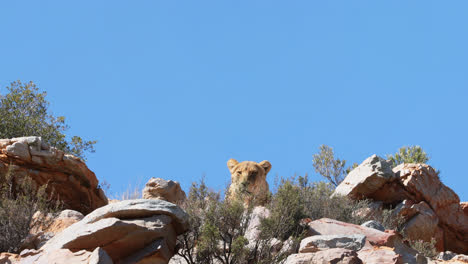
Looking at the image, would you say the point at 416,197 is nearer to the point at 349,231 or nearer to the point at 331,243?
the point at 349,231

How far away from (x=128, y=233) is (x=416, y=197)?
12710mm

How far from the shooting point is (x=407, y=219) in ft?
60.0

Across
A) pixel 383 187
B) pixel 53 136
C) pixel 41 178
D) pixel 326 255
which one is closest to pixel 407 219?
pixel 383 187

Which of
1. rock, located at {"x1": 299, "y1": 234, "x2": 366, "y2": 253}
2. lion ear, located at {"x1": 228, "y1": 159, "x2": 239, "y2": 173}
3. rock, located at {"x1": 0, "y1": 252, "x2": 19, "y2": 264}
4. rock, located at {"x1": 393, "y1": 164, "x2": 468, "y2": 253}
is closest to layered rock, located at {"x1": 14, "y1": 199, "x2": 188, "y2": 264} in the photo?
rock, located at {"x1": 0, "y1": 252, "x2": 19, "y2": 264}

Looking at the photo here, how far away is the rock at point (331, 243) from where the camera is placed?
10555mm

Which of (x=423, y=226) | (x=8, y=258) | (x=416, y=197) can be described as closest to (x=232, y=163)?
(x=423, y=226)

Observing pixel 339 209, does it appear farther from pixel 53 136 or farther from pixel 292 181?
pixel 53 136

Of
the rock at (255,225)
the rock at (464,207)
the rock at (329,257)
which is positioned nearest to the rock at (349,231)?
the rock at (255,225)

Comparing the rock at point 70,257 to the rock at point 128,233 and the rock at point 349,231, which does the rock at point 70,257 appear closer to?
the rock at point 128,233

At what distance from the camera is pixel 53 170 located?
15891mm

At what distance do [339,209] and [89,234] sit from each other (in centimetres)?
784

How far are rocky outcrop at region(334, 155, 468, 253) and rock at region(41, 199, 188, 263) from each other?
9.73 metres

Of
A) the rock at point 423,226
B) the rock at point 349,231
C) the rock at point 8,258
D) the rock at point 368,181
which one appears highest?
the rock at point 368,181

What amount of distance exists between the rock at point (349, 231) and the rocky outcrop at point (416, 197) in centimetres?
601
